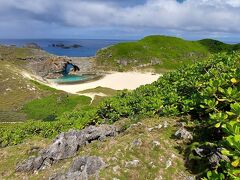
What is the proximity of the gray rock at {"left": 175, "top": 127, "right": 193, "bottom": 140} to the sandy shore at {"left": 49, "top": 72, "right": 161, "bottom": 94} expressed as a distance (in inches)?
2473

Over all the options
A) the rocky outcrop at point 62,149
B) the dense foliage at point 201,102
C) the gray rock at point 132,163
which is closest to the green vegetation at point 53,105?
the dense foliage at point 201,102

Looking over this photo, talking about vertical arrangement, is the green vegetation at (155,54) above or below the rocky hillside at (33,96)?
above

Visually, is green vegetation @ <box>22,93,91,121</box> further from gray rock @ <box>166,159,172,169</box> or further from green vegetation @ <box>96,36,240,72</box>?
green vegetation @ <box>96,36,240,72</box>

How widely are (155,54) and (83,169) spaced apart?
106084 mm

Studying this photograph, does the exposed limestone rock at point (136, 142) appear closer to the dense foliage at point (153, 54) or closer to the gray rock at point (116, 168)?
the gray rock at point (116, 168)

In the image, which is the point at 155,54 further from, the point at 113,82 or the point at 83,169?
the point at 83,169

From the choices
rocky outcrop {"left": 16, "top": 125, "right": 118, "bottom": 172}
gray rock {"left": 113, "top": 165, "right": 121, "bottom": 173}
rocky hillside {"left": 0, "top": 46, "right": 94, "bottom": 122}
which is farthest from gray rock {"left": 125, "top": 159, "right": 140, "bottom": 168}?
rocky hillside {"left": 0, "top": 46, "right": 94, "bottom": 122}

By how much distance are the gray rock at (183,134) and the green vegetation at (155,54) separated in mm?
91226

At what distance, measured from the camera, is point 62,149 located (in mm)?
19625

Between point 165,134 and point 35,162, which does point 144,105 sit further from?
point 35,162

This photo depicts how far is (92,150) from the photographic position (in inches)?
709

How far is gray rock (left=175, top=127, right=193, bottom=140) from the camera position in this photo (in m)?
16.3

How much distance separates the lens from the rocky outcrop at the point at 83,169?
1473 cm

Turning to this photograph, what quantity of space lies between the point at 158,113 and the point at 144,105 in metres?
1.78
